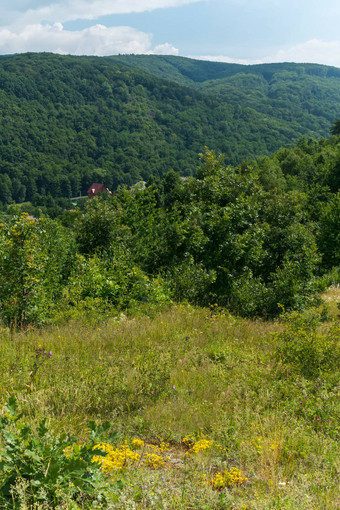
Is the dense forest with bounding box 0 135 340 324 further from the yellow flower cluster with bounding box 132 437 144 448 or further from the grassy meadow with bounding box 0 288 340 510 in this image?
the yellow flower cluster with bounding box 132 437 144 448

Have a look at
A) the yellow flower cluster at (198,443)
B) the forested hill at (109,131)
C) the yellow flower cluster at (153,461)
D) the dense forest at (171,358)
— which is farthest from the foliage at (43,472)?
the forested hill at (109,131)

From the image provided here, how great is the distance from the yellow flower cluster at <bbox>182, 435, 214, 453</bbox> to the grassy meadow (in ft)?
0.04

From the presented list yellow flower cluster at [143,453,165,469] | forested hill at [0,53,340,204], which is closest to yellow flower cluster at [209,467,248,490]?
yellow flower cluster at [143,453,165,469]

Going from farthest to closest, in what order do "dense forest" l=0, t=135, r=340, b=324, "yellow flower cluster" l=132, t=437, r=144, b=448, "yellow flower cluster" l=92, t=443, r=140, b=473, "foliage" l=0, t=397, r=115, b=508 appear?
"dense forest" l=0, t=135, r=340, b=324
"yellow flower cluster" l=132, t=437, r=144, b=448
"yellow flower cluster" l=92, t=443, r=140, b=473
"foliage" l=0, t=397, r=115, b=508

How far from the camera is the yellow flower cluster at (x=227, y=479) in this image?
284 cm

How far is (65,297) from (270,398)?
212 inches

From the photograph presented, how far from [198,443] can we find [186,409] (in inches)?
30.1

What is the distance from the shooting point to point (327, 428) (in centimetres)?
384

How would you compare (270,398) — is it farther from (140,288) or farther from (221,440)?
(140,288)

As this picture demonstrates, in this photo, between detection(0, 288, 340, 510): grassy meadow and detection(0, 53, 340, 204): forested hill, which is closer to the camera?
detection(0, 288, 340, 510): grassy meadow

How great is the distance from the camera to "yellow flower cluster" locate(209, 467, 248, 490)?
2.84 m

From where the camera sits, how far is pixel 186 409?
412 centimetres

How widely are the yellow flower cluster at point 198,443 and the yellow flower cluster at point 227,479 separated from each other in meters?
0.31

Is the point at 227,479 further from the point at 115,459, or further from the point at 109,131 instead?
the point at 109,131
